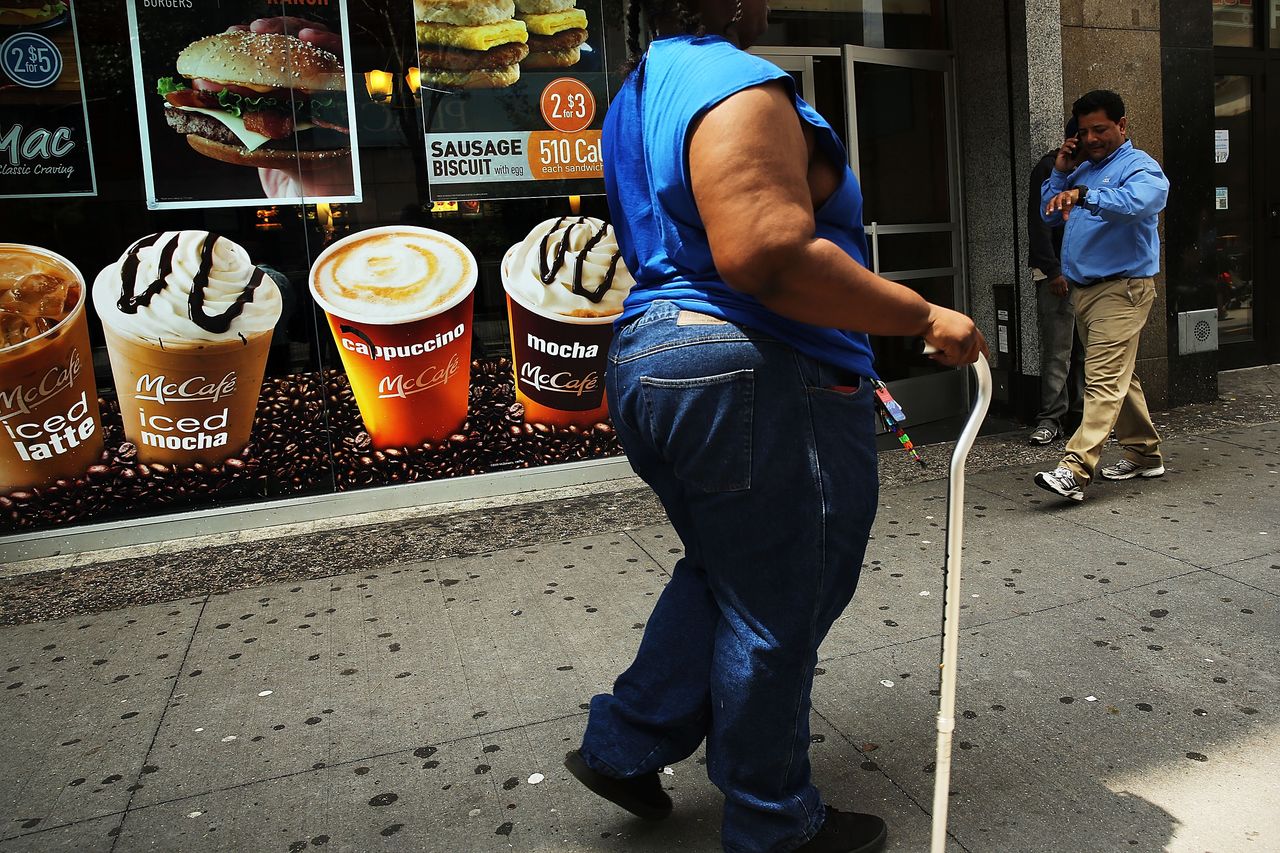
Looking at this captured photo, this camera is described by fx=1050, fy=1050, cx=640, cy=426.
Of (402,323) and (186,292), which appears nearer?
(186,292)

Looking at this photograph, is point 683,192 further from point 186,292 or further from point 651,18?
point 186,292

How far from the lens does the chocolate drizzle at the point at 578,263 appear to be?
592 centimetres

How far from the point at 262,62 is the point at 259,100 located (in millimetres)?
191

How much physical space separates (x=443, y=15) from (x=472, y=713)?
3.94 meters

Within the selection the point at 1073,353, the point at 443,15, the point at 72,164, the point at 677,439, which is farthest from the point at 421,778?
the point at 1073,353

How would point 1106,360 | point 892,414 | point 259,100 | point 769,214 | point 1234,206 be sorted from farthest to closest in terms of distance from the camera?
point 1234,206 < point 259,100 < point 1106,360 < point 892,414 < point 769,214

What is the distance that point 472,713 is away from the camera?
3186 mm

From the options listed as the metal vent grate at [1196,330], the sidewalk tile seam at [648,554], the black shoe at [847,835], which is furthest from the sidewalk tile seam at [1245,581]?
the metal vent grate at [1196,330]

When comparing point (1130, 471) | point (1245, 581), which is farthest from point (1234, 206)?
point (1245, 581)

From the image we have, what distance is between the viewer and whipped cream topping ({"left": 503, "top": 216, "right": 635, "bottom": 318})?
588 cm

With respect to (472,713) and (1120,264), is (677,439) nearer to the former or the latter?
(472,713)

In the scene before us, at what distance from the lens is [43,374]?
5180 mm

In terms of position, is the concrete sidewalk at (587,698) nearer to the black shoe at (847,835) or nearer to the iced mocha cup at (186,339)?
the black shoe at (847,835)

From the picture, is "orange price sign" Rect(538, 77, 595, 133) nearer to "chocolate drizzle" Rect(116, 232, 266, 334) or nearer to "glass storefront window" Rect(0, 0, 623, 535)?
"glass storefront window" Rect(0, 0, 623, 535)
